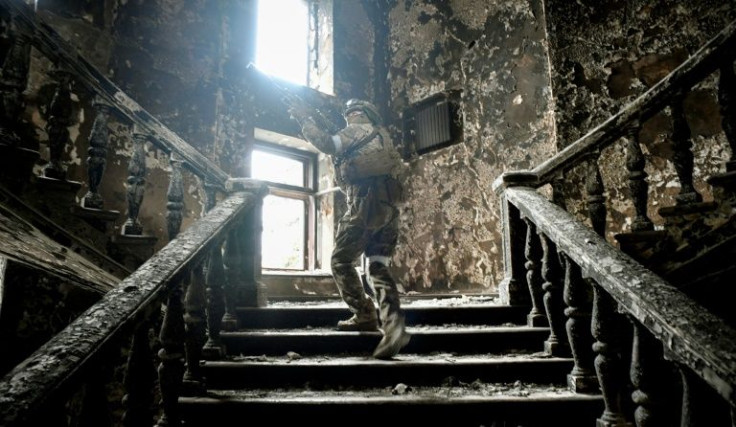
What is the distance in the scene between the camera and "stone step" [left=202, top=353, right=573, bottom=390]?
96.3 inches

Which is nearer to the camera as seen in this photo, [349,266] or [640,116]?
[640,116]

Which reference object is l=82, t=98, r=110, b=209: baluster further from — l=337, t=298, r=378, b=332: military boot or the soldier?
l=337, t=298, r=378, b=332: military boot

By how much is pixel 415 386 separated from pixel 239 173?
4.04m

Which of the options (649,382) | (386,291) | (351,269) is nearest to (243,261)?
(351,269)

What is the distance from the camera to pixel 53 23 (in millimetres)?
4637

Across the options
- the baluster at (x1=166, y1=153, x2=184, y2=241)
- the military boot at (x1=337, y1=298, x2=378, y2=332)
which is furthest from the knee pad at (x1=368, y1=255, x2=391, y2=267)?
the baluster at (x1=166, y1=153, x2=184, y2=241)

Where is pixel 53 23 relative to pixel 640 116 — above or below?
above

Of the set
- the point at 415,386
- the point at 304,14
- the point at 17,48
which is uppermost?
the point at 304,14

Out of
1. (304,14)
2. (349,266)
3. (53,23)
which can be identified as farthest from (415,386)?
(304,14)

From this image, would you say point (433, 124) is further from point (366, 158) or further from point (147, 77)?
point (147, 77)

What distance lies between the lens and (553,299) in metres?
2.65

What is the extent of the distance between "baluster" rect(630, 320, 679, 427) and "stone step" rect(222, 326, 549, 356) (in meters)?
1.17

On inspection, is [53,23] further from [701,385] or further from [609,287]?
[701,385]

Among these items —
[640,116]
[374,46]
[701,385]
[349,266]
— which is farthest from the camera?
[374,46]
